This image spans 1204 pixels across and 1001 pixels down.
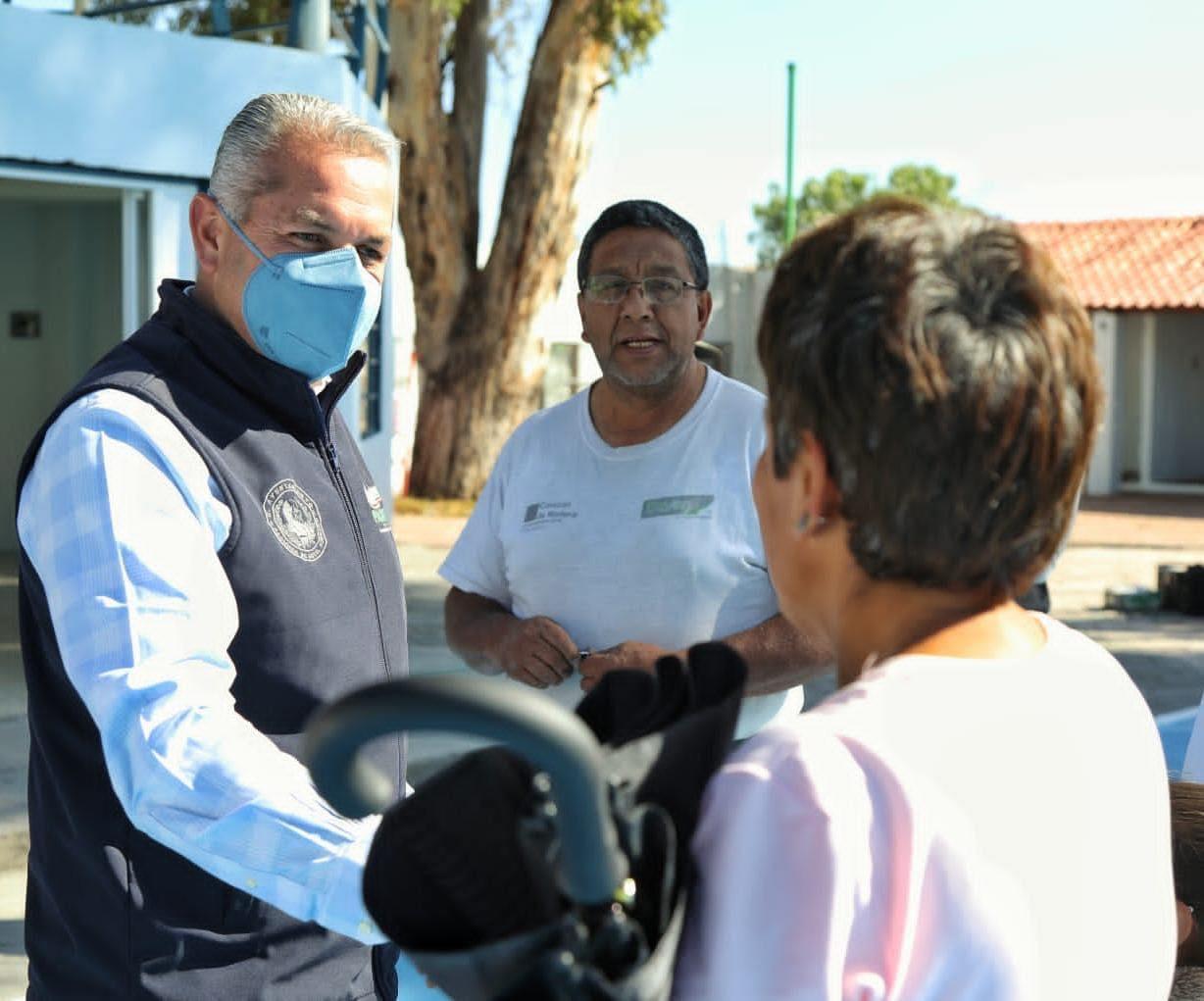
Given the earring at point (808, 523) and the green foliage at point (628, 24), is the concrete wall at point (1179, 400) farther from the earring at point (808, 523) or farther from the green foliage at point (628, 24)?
the earring at point (808, 523)

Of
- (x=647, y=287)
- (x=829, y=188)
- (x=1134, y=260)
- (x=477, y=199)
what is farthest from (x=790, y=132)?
(x=829, y=188)

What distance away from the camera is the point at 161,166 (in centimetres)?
844

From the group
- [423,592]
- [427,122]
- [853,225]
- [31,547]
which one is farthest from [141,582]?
[427,122]

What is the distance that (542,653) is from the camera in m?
2.98

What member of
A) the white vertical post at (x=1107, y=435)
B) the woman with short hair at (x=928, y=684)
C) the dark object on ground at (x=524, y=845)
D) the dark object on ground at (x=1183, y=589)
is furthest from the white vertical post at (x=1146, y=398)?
the dark object on ground at (x=524, y=845)

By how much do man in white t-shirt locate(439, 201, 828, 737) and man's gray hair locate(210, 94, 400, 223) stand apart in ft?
3.78

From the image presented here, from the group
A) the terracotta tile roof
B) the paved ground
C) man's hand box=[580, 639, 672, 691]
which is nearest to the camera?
man's hand box=[580, 639, 672, 691]

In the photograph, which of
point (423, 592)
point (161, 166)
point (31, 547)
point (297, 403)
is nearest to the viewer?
point (31, 547)

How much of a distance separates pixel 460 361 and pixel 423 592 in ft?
24.0

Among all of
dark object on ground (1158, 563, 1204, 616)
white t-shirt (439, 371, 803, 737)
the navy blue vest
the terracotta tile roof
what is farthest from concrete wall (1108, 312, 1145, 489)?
the navy blue vest

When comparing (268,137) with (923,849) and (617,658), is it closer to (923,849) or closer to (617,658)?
(617,658)

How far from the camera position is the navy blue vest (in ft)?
5.83

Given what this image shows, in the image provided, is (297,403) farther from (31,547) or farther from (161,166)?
(161,166)

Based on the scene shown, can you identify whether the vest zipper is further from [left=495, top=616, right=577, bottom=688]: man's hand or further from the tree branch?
the tree branch
